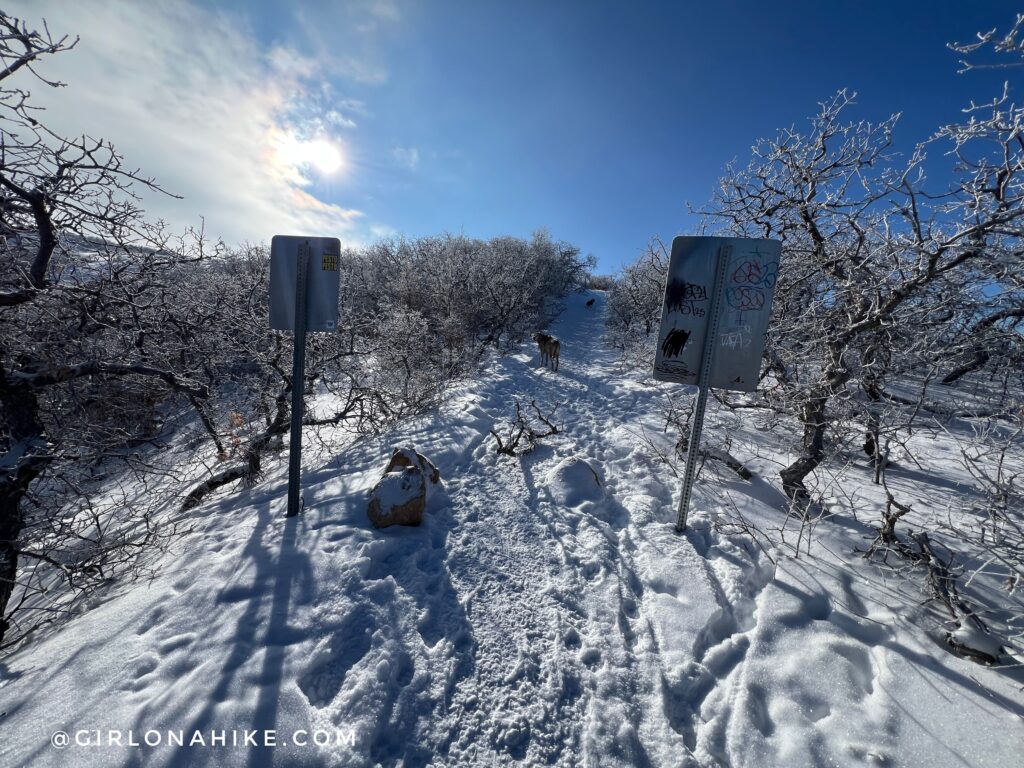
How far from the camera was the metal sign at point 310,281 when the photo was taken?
307 cm

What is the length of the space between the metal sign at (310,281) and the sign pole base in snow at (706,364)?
318cm

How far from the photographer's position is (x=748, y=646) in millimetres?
2291

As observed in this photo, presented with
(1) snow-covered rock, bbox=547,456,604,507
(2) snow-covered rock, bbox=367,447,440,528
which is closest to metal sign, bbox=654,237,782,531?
(1) snow-covered rock, bbox=547,456,604,507

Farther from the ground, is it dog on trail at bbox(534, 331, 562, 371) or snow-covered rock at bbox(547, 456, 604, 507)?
dog on trail at bbox(534, 331, 562, 371)

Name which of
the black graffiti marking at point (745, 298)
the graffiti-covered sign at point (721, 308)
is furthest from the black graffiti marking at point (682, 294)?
the black graffiti marking at point (745, 298)

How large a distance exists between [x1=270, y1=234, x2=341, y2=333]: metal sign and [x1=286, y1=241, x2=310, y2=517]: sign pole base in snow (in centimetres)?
3

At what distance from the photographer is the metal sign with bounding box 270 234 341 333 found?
3072 millimetres

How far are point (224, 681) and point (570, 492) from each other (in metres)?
3.13

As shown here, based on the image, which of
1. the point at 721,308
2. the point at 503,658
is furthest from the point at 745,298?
the point at 503,658

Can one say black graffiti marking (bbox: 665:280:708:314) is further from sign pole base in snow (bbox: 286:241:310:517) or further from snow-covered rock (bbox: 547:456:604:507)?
sign pole base in snow (bbox: 286:241:310:517)

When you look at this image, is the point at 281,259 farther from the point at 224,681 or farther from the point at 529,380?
the point at 529,380

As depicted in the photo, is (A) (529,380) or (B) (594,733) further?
(A) (529,380)

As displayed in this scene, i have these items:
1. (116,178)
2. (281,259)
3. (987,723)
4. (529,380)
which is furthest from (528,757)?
(529,380)

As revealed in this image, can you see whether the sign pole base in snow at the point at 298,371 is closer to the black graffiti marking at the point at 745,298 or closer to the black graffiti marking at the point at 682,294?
the black graffiti marking at the point at 682,294
